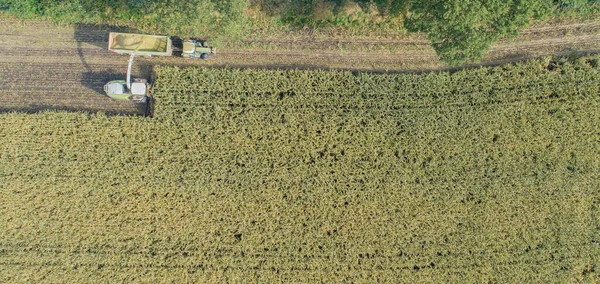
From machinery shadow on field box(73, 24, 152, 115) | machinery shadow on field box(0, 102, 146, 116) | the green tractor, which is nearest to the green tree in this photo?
the green tractor

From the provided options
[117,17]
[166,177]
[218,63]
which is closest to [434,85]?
[218,63]

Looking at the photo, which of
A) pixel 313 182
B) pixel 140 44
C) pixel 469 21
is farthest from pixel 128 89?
pixel 469 21

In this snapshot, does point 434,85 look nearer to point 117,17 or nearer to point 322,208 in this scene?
point 322,208

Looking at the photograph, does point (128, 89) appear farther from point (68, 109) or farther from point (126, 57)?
point (68, 109)

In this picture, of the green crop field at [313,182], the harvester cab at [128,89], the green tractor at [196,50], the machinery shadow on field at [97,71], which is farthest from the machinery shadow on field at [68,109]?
the green tractor at [196,50]

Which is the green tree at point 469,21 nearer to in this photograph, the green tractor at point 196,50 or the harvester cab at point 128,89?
the green tractor at point 196,50

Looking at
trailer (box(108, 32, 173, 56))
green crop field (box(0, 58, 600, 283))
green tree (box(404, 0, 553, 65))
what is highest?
green tree (box(404, 0, 553, 65))

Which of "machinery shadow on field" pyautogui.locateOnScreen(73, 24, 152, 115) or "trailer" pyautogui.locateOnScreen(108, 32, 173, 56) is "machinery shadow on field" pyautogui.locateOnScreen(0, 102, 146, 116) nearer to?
"machinery shadow on field" pyautogui.locateOnScreen(73, 24, 152, 115)
